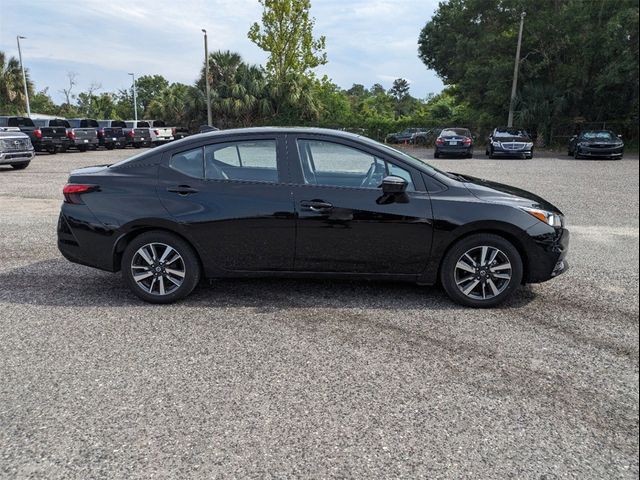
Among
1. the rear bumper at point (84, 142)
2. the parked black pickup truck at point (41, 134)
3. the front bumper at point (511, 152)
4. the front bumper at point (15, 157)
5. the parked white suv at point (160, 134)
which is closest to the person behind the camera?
the front bumper at point (15, 157)

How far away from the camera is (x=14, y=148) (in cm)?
1570

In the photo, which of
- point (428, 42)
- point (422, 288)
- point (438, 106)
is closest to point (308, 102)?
point (428, 42)

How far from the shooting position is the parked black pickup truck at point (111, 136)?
2967 centimetres

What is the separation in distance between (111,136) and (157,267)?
28292 mm

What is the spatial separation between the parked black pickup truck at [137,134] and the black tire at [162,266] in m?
28.7

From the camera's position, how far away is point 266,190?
4.50m

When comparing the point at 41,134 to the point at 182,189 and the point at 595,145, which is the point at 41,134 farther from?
the point at 595,145

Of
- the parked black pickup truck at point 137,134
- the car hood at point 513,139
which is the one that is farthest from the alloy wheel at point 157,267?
the parked black pickup truck at point 137,134

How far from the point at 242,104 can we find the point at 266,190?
1255 inches

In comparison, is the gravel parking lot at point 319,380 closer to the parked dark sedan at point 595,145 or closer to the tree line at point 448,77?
the parked dark sedan at point 595,145

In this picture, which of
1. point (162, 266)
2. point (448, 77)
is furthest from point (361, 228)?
point (448, 77)

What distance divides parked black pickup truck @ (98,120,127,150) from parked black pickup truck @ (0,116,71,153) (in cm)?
475

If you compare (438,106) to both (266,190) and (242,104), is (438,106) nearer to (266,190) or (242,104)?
(242,104)

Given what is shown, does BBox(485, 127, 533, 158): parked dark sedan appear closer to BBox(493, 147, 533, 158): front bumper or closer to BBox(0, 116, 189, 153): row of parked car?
BBox(493, 147, 533, 158): front bumper
